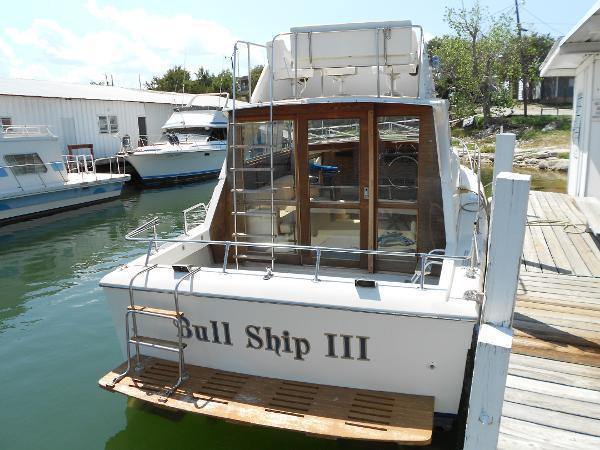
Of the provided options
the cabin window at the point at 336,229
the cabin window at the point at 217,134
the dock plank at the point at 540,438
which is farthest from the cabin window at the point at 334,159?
the cabin window at the point at 217,134

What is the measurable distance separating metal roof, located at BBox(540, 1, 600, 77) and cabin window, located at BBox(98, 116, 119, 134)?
2200cm

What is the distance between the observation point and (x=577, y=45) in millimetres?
8055

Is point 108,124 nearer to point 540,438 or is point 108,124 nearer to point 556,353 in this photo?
point 556,353

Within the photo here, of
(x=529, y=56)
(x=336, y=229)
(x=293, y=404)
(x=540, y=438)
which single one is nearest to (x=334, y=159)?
(x=336, y=229)

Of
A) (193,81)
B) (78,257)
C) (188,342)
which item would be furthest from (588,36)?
(193,81)

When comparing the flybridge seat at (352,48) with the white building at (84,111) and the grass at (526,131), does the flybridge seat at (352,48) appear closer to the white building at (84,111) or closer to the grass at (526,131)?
the white building at (84,111)

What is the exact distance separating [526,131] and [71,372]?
31.7 meters

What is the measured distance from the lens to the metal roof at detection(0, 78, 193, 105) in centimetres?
2350

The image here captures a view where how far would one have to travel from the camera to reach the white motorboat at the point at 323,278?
4.22 m

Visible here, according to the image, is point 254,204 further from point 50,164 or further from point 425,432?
point 50,164

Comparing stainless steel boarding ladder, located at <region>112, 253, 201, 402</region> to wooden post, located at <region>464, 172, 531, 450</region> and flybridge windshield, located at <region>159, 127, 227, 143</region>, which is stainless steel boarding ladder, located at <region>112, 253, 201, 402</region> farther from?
flybridge windshield, located at <region>159, 127, 227, 143</region>

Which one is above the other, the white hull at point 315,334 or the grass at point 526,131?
the grass at point 526,131

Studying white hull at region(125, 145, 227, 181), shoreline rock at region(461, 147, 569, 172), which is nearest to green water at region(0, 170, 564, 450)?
white hull at region(125, 145, 227, 181)

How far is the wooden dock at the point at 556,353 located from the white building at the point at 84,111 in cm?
2264
